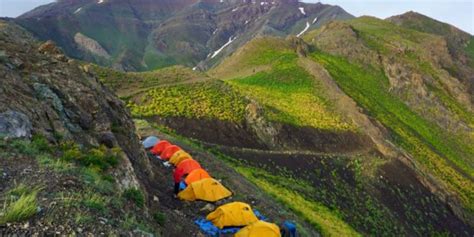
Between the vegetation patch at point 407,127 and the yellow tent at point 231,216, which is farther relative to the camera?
the vegetation patch at point 407,127

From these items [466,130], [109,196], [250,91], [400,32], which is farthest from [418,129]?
[109,196]

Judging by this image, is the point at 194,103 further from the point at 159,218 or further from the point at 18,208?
the point at 18,208

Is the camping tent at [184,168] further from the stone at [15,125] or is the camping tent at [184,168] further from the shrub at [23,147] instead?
the shrub at [23,147]

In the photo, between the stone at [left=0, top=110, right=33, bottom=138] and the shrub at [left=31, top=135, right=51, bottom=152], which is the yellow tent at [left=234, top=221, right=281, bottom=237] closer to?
the shrub at [left=31, top=135, right=51, bottom=152]

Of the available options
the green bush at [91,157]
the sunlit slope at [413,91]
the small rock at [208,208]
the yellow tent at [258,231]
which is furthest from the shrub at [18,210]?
the sunlit slope at [413,91]

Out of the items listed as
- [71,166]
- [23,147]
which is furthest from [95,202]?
[23,147]

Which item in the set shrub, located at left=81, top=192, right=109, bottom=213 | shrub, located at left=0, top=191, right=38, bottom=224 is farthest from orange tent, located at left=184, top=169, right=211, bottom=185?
shrub, located at left=0, top=191, right=38, bottom=224
